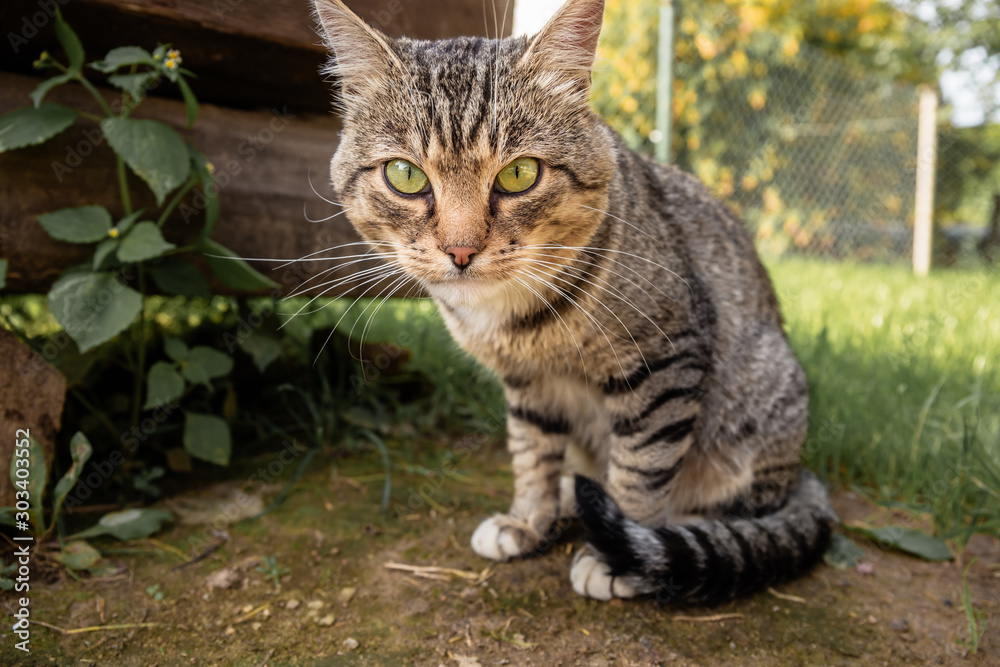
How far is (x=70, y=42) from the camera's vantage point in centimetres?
177

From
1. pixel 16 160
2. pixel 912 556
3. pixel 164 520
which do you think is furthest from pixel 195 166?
pixel 912 556

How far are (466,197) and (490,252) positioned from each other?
0.47ft

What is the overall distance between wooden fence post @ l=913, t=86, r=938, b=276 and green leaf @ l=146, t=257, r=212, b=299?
7201mm

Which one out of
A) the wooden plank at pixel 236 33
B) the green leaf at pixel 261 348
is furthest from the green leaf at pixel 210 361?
the wooden plank at pixel 236 33

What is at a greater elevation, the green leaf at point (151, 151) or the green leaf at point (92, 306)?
the green leaf at point (151, 151)

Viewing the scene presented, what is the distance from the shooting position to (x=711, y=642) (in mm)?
1593

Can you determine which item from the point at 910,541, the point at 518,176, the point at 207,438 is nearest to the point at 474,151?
the point at 518,176

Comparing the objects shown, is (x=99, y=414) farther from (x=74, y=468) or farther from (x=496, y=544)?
(x=496, y=544)

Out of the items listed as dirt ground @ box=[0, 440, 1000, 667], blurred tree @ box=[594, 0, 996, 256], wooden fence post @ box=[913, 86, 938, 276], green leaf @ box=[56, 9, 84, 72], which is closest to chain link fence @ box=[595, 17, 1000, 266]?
blurred tree @ box=[594, 0, 996, 256]

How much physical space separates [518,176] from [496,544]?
108 centimetres

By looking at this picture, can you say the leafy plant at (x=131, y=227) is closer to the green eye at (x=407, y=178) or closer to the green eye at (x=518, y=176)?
A: the green eye at (x=407, y=178)

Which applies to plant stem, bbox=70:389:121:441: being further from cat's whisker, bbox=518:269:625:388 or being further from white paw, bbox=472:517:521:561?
cat's whisker, bbox=518:269:625:388

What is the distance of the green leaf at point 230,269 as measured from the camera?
80.0 inches

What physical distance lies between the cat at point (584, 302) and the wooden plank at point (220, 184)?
60 centimetres
